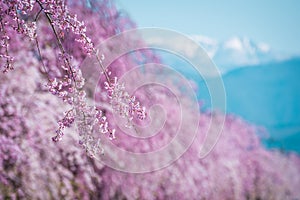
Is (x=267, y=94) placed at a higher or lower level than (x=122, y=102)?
higher

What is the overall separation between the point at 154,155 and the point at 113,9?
234 centimetres

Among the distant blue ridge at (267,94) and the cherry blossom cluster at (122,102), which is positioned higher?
the distant blue ridge at (267,94)

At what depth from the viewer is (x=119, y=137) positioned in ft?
17.0

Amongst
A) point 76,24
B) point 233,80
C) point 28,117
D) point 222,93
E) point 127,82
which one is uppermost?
point 233,80

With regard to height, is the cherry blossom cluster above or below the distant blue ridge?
below

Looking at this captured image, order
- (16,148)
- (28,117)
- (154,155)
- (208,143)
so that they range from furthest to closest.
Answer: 1. (208,143)
2. (154,155)
3. (28,117)
4. (16,148)

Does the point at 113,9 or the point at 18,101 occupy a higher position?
the point at 113,9

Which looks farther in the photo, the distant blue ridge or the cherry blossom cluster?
the distant blue ridge

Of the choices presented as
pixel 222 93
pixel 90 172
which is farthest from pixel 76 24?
pixel 90 172

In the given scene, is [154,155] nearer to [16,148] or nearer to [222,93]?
[16,148]

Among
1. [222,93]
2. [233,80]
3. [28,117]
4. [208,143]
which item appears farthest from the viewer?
[233,80]

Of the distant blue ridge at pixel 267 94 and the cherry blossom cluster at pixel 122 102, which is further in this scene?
the distant blue ridge at pixel 267 94

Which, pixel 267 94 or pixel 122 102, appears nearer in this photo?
pixel 122 102

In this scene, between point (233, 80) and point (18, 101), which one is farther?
point (233, 80)
